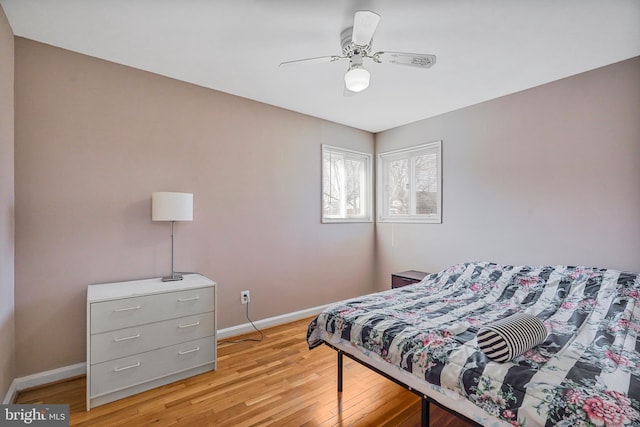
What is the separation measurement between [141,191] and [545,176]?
3.62m

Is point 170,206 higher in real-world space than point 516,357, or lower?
higher

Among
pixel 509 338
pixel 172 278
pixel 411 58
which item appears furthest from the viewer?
pixel 172 278

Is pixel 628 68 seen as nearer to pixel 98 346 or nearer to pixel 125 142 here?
pixel 125 142

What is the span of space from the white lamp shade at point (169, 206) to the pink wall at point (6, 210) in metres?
0.83

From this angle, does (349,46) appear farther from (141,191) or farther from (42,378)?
(42,378)

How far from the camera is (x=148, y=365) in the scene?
2117mm

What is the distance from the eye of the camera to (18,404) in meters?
1.90

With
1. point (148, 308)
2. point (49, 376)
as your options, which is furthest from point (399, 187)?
point (49, 376)

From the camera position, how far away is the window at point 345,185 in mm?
3922

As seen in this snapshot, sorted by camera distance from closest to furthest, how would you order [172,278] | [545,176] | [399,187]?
[172,278], [545,176], [399,187]

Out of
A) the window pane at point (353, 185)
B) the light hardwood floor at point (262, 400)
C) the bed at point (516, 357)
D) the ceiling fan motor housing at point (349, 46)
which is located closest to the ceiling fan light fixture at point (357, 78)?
the ceiling fan motor housing at point (349, 46)

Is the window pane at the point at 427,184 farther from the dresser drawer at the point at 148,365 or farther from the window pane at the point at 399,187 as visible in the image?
the dresser drawer at the point at 148,365

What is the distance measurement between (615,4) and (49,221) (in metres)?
3.93

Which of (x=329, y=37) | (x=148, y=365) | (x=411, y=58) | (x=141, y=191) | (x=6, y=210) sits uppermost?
(x=329, y=37)
